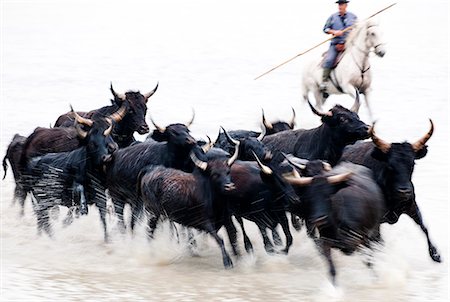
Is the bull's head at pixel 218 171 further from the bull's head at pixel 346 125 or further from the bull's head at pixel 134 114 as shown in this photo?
the bull's head at pixel 134 114

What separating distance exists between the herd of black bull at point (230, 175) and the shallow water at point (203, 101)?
0.29m

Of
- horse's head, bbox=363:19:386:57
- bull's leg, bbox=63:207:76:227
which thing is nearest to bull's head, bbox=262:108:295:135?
bull's leg, bbox=63:207:76:227

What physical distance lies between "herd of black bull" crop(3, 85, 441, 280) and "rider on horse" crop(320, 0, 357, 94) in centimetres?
497

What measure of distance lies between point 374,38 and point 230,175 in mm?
7463

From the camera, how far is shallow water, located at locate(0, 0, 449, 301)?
31.6ft

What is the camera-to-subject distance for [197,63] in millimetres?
23859

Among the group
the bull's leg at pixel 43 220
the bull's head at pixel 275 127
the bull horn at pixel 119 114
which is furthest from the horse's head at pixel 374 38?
the bull's leg at pixel 43 220

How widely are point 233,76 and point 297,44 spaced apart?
391 cm

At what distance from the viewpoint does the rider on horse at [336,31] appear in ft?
56.3

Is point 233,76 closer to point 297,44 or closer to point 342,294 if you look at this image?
point 297,44

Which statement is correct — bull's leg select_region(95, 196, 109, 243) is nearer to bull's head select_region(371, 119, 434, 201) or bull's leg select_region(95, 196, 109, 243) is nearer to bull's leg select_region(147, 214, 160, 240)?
bull's leg select_region(147, 214, 160, 240)

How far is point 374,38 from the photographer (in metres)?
17.2

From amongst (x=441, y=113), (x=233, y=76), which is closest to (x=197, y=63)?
(x=233, y=76)

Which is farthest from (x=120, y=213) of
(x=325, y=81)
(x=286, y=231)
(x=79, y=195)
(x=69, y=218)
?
(x=325, y=81)
